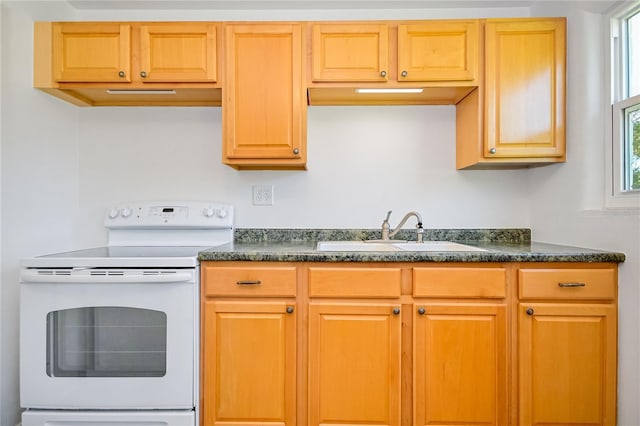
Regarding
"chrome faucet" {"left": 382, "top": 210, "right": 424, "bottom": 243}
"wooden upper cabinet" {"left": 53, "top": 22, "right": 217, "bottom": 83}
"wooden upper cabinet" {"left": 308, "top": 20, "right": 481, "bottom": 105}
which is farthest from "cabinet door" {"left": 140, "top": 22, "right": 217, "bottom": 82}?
"chrome faucet" {"left": 382, "top": 210, "right": 424, "bottom": 243}

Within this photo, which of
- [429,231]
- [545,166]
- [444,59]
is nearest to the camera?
[444,59]

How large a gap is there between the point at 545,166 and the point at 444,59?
840 mm

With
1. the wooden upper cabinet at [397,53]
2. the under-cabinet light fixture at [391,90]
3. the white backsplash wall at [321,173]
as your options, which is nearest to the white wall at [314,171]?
the white backsplash wall at [321,173]

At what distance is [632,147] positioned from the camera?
5.42 feet

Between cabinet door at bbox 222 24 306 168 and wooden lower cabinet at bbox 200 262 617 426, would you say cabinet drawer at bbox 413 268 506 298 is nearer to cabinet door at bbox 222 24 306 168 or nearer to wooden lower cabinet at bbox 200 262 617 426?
wooden lower cabinet at bbox 200 262 617 426

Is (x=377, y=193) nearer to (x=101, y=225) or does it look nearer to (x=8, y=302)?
(x=101, y=225)

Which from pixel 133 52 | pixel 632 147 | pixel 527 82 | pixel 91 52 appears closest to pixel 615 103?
pixel 632 147

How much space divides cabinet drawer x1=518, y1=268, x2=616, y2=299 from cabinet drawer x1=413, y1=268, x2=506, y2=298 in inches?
4.1

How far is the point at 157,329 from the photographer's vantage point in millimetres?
1566

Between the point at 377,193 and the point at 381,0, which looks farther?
the point at 377,193

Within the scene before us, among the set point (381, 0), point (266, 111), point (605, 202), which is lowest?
point (605, 202)

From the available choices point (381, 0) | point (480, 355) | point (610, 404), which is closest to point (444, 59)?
point (381, 0)

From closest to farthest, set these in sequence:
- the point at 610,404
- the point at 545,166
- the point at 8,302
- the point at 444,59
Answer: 1. the point at 610,404
2. the point at 8,302
3. the point at 444,59
4. the point at 545,166

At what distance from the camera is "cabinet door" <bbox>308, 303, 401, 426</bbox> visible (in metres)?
1.56
